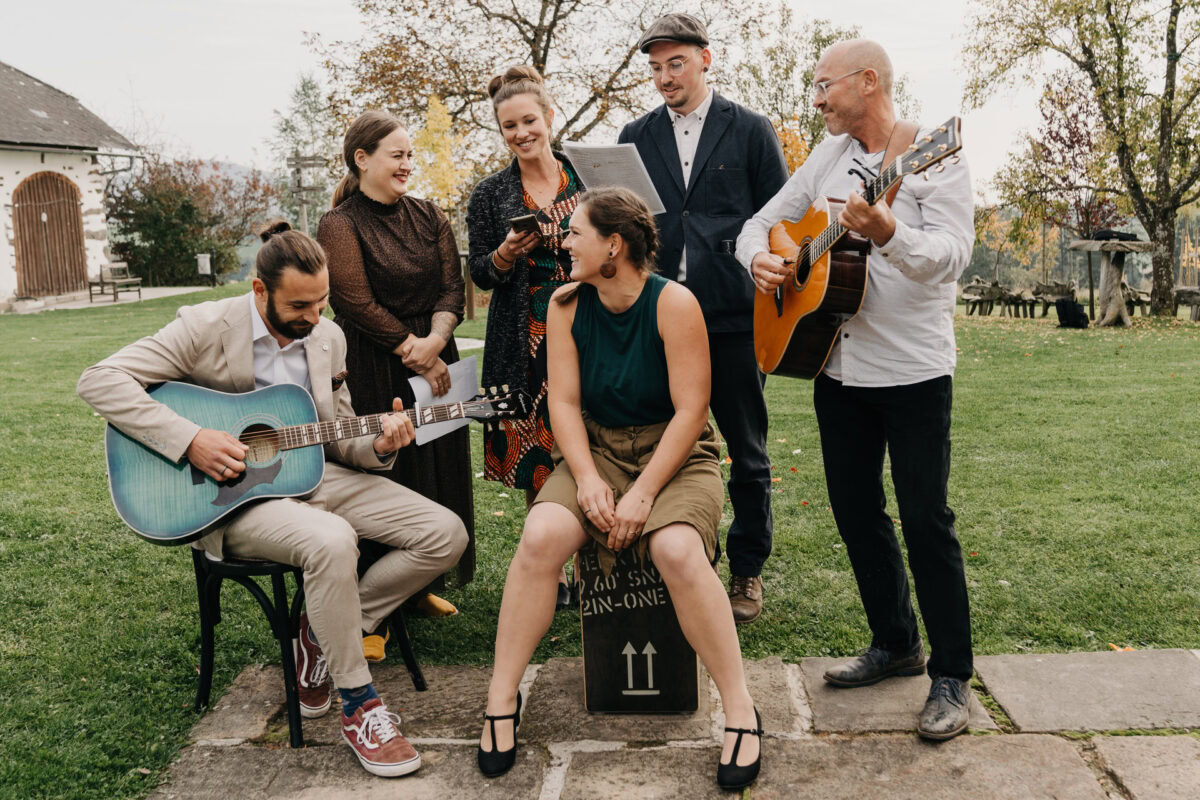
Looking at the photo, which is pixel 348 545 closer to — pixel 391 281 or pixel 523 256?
pixel 391 281

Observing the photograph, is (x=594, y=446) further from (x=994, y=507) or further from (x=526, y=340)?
(x=994, y=507)

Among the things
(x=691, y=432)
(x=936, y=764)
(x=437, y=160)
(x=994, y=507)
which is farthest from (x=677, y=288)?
(x=437, y=160)

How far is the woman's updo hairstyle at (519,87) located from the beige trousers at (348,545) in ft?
5.04

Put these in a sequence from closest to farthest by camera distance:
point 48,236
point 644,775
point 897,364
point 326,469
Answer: point 644,775, point 897,364, point 326,469, point 48,236

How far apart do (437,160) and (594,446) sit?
18.6 metres

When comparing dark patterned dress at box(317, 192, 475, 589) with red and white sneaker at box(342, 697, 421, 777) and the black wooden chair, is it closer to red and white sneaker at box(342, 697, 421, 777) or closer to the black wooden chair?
the black wooden chair

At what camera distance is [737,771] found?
266 cm

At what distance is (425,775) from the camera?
9.18 ft

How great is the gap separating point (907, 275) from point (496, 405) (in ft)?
4.85

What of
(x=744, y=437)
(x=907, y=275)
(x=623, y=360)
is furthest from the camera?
(x=744, y=437)

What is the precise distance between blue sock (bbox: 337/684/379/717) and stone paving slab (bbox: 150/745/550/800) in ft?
0.48

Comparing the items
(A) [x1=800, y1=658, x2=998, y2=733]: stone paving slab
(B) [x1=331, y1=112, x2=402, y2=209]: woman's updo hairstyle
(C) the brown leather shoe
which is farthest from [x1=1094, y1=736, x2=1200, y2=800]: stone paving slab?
(B) [x1=331, y1=112, x2=402, y2=209]: woman's updo hairstyle

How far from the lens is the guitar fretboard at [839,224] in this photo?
2.60 m

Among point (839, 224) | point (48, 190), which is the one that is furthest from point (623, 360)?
point (48, 190)
